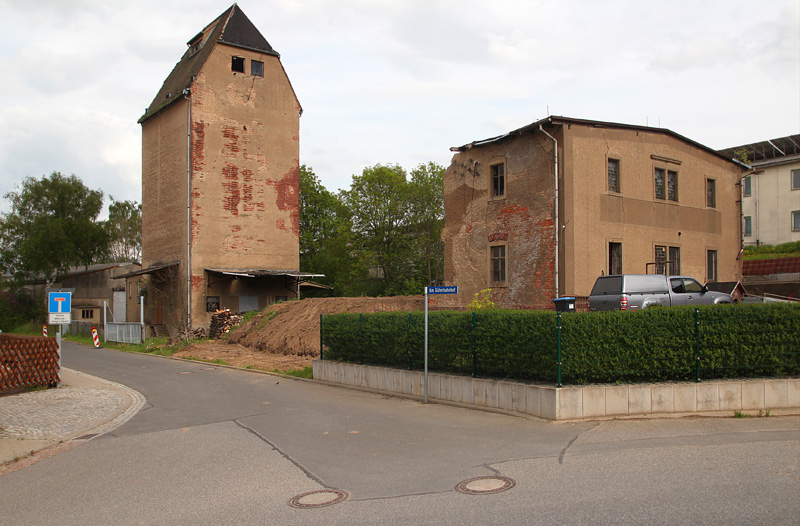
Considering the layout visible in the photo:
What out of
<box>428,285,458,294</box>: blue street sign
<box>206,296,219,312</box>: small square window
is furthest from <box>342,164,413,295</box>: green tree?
<box>428,285,458,294</box>: blue street sign

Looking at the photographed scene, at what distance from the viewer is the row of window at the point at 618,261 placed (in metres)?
23.8

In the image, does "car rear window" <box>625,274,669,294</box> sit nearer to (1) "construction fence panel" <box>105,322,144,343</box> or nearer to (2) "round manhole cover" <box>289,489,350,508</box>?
(2) "round manhole cover" <box>289,489,350,508</box>

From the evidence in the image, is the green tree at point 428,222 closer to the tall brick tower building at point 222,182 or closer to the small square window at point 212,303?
the tall brick tower building at point 222,182

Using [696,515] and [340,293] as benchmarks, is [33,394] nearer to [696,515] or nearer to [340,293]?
[696,515]

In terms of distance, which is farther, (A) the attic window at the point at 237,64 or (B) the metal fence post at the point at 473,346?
(A) the attic window at the point at 237,64

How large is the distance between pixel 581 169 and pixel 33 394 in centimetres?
1869

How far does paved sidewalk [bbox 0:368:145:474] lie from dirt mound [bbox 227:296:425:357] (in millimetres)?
8863

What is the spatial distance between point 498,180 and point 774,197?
3913 cm

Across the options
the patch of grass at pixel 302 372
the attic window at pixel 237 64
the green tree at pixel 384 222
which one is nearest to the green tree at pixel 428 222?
the green tree at pixel 384 222

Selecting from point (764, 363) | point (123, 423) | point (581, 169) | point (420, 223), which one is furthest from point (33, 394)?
point (420, 223)

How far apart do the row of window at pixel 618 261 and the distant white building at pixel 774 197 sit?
30.0m

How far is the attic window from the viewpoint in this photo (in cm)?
3891

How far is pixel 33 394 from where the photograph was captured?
16.1m

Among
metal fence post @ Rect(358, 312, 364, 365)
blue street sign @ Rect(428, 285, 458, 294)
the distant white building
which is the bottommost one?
metal fence post @ Rect(358, 312, 364, 365)
